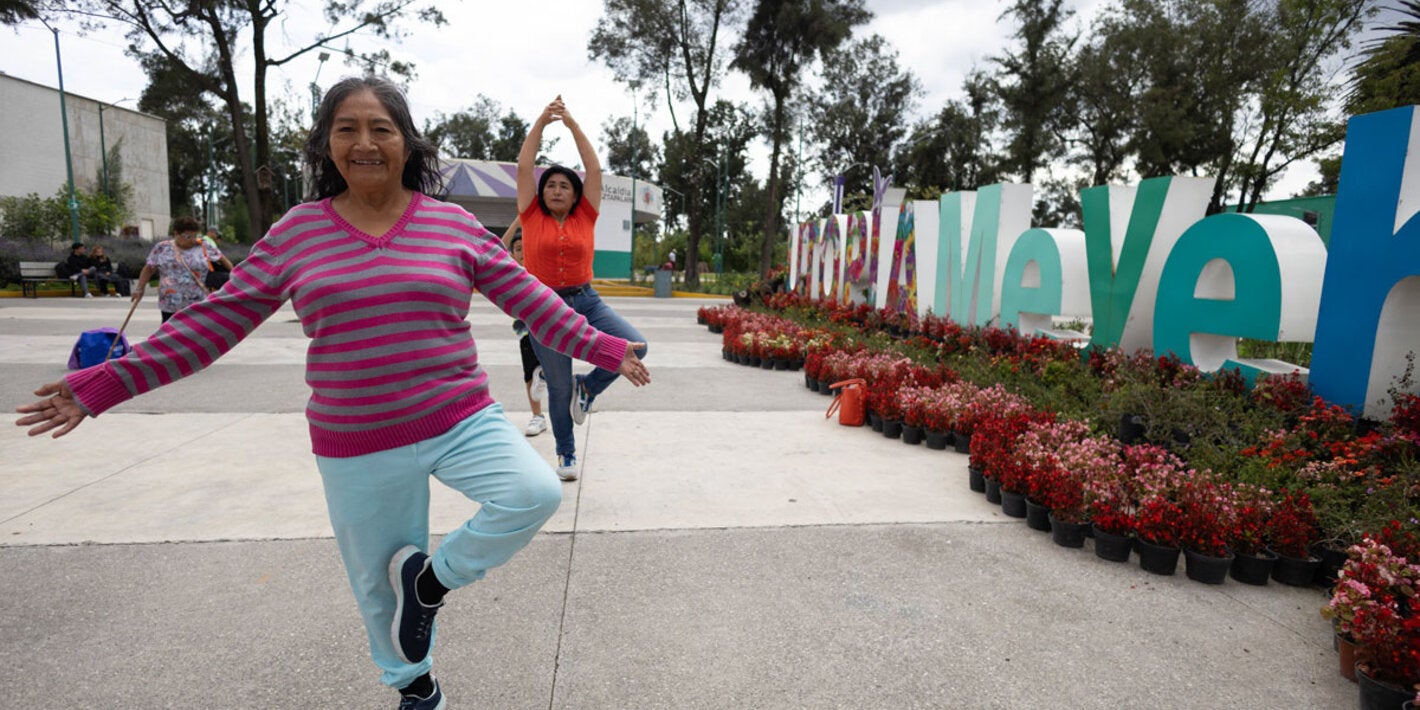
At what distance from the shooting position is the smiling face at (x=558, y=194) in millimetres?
4297

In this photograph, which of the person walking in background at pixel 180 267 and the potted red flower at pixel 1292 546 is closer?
the potted red flower at pixel 1292 546

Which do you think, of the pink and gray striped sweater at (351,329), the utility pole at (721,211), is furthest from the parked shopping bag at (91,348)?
the utility pole at (721,211)

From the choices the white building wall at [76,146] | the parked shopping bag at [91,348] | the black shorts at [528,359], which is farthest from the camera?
the white building wall at [76,146]

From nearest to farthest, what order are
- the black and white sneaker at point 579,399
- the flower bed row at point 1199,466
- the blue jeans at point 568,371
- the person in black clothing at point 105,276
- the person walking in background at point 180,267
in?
the flower bed row at point 1199,466
the blue jeans at point 568,371
the black and white sneaker at point 579,399
the person walking in background at point 180,267
the person in black clothing at point 105,276

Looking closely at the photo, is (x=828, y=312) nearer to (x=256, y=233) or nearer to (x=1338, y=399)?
(x=1338, y=399)

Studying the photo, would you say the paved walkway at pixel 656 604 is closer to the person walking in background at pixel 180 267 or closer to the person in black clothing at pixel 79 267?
the person walking in background at pixel 180 267

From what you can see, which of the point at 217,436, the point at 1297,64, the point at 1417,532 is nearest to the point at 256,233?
the point at 217,436

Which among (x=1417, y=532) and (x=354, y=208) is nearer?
(x=354, y=208)

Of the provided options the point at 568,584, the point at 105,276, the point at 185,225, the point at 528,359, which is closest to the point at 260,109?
the point at 105,276

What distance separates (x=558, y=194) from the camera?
4320 mm

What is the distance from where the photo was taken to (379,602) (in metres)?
2.05

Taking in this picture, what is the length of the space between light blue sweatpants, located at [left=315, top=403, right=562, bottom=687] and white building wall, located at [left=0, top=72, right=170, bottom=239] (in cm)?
4329

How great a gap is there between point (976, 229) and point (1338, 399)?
5.18 meters

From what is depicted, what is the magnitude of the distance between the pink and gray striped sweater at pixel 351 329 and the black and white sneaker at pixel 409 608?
0.30m
